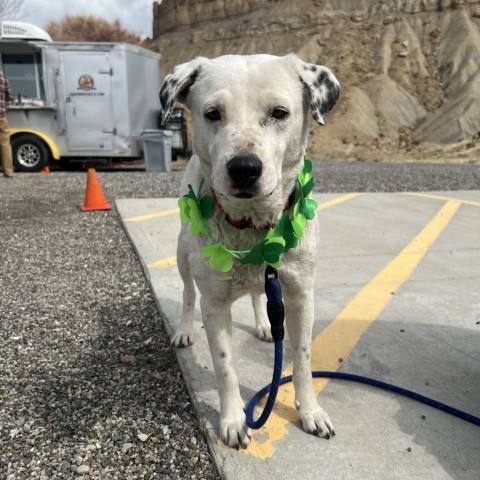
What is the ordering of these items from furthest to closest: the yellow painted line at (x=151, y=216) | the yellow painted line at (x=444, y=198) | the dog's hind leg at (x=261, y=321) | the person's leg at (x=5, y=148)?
1. the person's leg at (x=5, y=148)
2. the yellow painted line at (x=444, y=198)
3. the yellow painted line at (x=151, y=216)
4. the dog's hind leg at (x=261, y=321)

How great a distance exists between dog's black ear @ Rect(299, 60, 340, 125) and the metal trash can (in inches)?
412

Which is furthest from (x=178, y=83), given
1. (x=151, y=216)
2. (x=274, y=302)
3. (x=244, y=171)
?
(x=151, y=216)

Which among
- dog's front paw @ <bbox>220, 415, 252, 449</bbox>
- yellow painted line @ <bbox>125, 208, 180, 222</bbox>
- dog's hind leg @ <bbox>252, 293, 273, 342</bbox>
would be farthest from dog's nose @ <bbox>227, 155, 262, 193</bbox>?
yellow painted line @ <bbox>125, 208, 180, 222</bbox>

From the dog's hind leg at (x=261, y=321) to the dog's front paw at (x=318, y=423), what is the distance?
89cm

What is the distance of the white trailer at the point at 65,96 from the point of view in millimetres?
11859

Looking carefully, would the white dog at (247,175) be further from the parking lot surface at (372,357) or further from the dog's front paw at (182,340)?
the dog's front paw at (182,340)

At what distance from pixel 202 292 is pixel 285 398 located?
841mm

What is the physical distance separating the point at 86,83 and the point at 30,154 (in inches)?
94.7

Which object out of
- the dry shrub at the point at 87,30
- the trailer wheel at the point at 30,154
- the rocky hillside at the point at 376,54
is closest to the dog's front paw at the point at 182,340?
the trailer wheel at the point at 30,154

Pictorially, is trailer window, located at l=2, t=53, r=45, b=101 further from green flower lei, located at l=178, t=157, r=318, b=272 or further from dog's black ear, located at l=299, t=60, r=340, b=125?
dog's black ear, located at l=299, t=60, r=340, b=125

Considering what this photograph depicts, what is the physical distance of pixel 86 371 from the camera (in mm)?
2855

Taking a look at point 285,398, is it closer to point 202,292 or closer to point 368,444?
point 368,444

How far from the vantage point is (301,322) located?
2.33 m

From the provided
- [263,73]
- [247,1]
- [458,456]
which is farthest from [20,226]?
[247,1]
